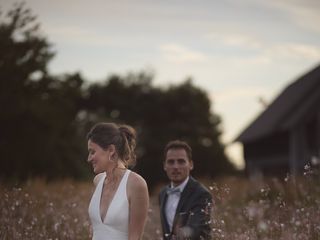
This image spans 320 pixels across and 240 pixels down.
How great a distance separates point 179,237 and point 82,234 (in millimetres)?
2193

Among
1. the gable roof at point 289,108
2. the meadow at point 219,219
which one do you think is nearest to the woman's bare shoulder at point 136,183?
the meadow at point 219,219

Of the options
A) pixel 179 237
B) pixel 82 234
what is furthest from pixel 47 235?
pixel 179 237

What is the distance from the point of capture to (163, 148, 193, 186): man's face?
251 inches

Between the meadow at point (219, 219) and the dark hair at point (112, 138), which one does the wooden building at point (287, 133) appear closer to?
the meadow at point (219, 219)

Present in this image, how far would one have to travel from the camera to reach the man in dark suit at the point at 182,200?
19.3ft

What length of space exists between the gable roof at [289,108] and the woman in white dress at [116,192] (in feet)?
65.5

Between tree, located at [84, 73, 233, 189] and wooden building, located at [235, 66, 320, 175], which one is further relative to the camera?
tree, located at [84, 73, 233, 189]

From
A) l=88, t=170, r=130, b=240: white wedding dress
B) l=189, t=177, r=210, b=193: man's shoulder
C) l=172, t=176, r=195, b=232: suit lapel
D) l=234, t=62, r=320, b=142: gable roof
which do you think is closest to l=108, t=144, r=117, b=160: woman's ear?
l=88, t=170, r=130, b=240: white wedding dress

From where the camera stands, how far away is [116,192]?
4.58 meters

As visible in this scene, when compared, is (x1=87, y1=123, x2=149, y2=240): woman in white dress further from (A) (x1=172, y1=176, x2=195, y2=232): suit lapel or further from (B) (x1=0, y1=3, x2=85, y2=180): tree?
(B) (x1=0, y1=3, x2=85, y2=180): tree

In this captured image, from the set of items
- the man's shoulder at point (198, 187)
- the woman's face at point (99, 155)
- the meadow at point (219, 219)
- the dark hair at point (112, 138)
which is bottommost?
the meadow at point (219, 219)

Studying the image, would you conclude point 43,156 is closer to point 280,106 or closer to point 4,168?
point 4,168

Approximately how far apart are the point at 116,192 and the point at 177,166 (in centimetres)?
190

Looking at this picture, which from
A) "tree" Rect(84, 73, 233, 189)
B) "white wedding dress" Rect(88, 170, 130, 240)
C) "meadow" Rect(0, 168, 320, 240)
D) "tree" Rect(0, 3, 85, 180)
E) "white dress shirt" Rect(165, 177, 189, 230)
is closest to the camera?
"white wedding dress" Rect(88, 170, 130, 240)
